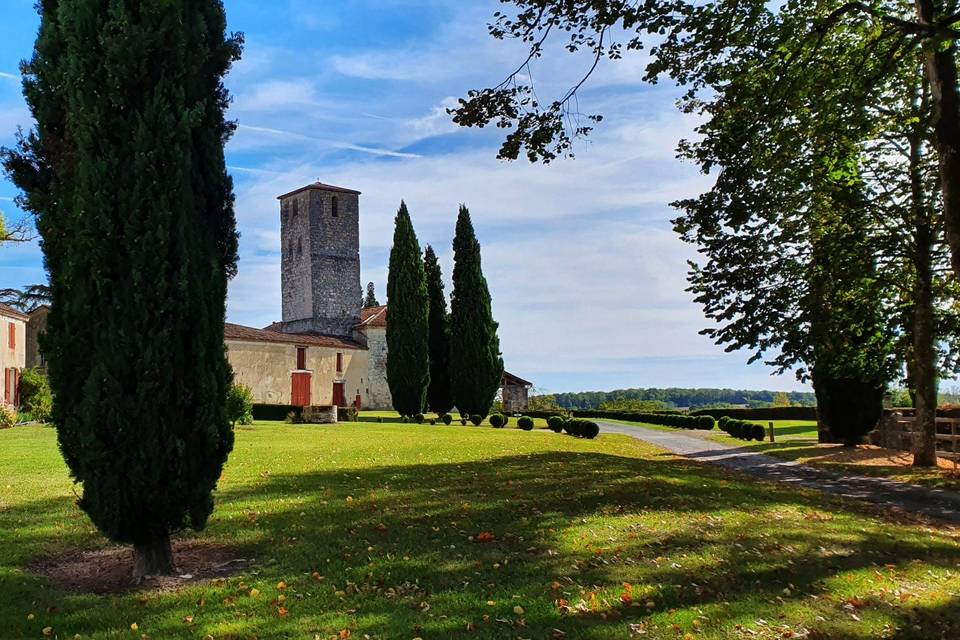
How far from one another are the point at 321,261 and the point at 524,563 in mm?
54199

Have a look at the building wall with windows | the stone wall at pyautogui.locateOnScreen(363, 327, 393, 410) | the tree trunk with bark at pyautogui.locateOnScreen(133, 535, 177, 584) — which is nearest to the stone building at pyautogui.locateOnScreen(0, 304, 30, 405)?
the building wall with windows

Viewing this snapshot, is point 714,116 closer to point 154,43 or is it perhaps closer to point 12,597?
point 154,43

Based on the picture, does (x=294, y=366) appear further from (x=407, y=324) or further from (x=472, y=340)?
(x=472, y=340)

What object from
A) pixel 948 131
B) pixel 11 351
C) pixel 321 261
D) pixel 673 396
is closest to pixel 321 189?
pixel 321 261

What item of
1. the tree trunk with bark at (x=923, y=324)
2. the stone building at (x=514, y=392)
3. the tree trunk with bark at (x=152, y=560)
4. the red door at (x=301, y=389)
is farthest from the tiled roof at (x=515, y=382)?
the tree trunk with bark at (x=152, y=560)

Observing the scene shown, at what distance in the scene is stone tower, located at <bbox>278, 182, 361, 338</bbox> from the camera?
193 ft

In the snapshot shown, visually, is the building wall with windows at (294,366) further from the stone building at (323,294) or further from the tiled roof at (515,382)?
the tiled roof at (515,382)

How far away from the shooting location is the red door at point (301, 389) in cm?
4906

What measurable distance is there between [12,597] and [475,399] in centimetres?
3483

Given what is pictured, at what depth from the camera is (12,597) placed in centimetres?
636

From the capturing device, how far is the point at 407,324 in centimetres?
4225

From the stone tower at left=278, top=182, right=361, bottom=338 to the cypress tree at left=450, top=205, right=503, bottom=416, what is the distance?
1944cm

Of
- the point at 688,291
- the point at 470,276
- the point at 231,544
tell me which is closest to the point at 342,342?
the point at 470,276

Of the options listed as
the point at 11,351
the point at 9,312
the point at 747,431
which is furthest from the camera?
the point at 11,351
